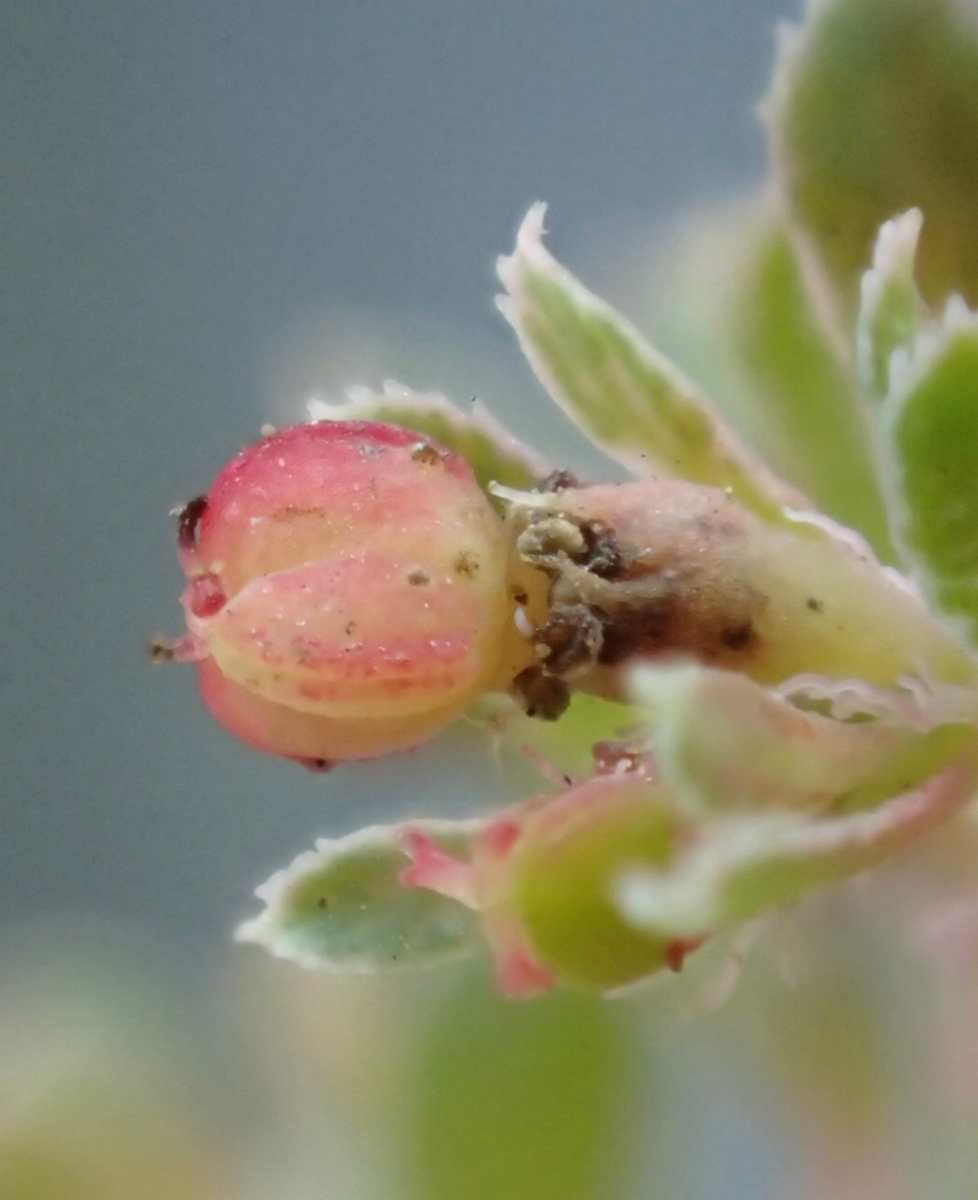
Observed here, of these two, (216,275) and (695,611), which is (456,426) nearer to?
(695,611)

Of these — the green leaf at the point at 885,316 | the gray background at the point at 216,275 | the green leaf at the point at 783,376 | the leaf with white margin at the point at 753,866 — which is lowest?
the leaf with white margin at the point at 753,866

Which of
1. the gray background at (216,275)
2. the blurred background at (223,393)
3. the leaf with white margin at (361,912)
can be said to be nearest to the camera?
the leaf with white margin at (361,912)

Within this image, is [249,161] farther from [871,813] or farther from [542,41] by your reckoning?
[871,813]

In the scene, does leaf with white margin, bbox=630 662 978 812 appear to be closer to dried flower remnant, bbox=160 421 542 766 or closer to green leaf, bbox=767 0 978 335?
dried flower remnant, bbox=160 421 542 766

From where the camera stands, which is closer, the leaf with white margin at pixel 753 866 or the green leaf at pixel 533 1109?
the leaf with white margin at pixel 753 866

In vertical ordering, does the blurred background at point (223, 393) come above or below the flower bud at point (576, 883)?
above

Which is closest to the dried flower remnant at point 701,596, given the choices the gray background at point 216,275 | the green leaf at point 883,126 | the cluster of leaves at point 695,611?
the cluster of leaves at point 695,611

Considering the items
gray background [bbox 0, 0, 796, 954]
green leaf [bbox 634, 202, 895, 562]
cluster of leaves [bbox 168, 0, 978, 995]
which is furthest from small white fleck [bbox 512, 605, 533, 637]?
gray background [bbox 0, 0, 796, 954]

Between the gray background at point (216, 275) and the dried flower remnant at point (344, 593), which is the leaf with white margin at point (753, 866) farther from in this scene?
the gray background at point (216, 275)
